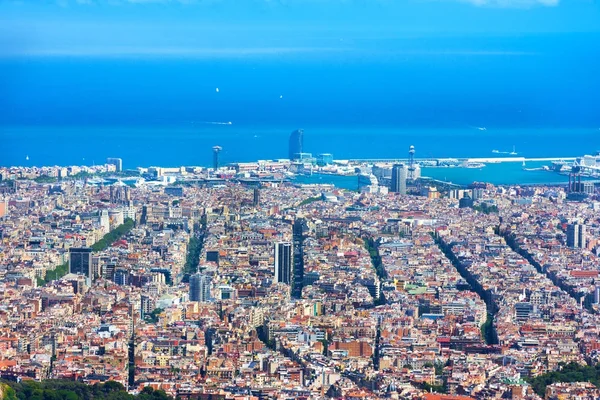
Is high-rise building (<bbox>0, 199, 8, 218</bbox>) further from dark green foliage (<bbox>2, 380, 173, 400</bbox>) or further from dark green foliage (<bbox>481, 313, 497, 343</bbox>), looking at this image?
dark green foliage (<bbox>2, 380, 173, 400</bbox>)

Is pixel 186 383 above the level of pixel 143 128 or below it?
below

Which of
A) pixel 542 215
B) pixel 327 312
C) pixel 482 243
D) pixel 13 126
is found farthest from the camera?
pixel 13 126

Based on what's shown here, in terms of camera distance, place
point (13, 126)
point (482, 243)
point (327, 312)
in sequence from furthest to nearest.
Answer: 1. point (13, 126)
2. point (482, 243)
3. point (327, 312)

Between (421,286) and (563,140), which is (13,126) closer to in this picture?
(563,140)

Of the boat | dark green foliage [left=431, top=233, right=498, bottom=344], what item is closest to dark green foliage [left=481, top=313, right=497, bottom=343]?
dark green foliage [left=431, top=233, right=498, bottom=344]

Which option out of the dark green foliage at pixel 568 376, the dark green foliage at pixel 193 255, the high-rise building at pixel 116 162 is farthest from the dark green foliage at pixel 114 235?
the high-rise building at pixel 116 162

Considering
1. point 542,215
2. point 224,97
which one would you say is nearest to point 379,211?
point 542,215
